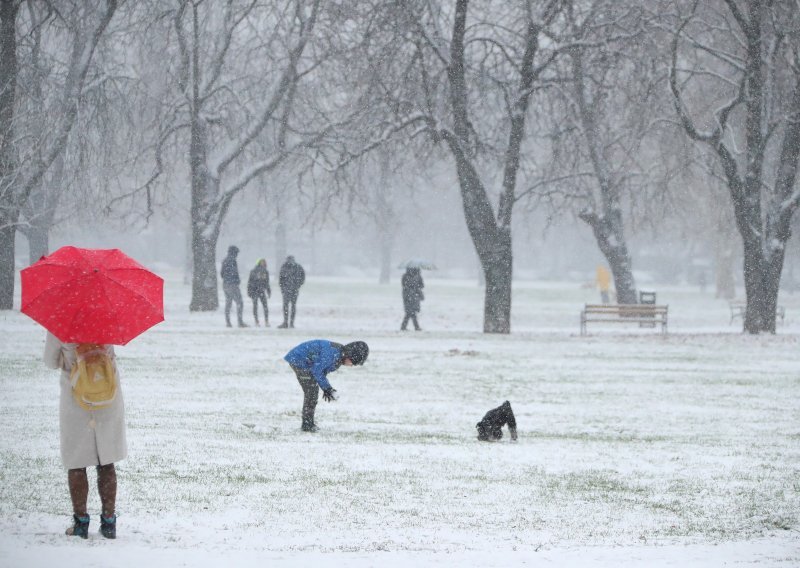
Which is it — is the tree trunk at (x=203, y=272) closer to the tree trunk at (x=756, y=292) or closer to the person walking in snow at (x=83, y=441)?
the tree trunk at (x=756, y=292)

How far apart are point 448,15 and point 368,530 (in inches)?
853

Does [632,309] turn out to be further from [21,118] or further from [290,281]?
[21,118]

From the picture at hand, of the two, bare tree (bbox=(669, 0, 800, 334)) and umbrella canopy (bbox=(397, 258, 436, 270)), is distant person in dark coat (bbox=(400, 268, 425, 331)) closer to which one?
umbrella canopy (bbox=(397, 258, 436, 270))

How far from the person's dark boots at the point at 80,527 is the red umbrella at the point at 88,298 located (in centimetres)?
103

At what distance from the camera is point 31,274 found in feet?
21.6

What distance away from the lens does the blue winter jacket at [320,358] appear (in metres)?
10.6

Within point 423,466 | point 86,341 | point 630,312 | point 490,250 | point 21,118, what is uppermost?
point 21,118

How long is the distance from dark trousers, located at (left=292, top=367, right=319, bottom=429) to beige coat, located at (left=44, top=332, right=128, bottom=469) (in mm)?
4384

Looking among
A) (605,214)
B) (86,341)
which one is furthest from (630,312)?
(86,341)

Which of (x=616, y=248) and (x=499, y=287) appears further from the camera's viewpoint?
(x=616, y=248)

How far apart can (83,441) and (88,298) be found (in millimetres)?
811

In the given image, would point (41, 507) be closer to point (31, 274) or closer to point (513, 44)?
point (31, 274)

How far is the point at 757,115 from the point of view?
87.1 feet

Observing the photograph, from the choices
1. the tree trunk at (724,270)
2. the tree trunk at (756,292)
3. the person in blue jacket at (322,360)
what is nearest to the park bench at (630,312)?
the tree trunk at (756,292)
